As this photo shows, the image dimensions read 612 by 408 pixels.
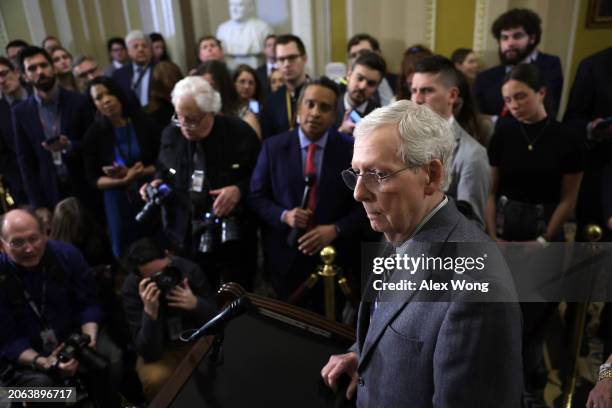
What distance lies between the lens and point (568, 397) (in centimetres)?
236

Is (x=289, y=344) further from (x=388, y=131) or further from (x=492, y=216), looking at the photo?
(x=492, y=216)

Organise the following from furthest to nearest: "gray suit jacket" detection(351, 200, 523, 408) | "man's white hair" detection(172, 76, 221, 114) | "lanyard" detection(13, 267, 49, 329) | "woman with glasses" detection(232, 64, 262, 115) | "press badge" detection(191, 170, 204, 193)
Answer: "woman with glasses" detection(232, 64, 262, 115) < "press badge" detection(191, 170, 204, 193) < "man's white hair" detection(172, 76, 221, 114) < "lanyard" detection(13, 267, 49, 329) < "gray suit jacket" detection(351, 200, 523, 408)

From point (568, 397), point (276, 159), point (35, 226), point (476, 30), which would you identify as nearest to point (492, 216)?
point (568, 397)

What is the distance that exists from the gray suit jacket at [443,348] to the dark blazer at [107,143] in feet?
8.58

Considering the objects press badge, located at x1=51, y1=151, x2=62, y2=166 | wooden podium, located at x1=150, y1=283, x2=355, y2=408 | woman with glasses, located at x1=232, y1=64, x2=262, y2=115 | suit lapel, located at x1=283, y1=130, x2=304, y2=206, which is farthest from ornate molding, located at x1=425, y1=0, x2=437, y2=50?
wooden podium, located at x1=150, y1=283, x2=355, y2=408

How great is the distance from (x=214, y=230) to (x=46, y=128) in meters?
2.14

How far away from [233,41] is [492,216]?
4915mm

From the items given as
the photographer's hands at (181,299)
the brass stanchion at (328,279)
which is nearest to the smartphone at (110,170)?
the photographer's hands at (181,299)

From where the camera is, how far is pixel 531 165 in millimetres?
2469

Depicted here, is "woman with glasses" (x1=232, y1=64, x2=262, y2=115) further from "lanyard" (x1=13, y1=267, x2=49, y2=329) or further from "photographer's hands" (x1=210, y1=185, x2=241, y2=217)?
"lanyard" (x1=13, y1=267, x2=49, y2=329)

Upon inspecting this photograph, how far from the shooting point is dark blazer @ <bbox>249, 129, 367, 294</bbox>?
2.50 metres

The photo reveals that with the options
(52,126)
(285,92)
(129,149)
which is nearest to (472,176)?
(285,92)

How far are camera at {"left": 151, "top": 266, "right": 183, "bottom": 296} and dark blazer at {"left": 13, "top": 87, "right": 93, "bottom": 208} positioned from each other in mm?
2027

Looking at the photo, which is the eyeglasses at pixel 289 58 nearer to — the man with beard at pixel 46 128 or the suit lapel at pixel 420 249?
the man with beard at pixel 46 128
